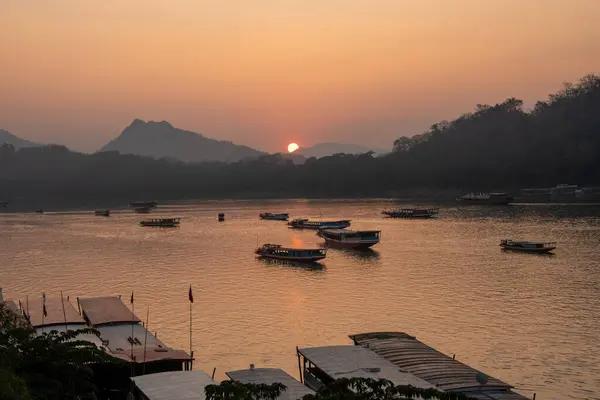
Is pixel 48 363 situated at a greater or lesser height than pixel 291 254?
greater

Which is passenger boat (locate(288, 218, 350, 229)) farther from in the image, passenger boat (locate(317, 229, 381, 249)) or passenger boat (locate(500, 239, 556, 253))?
passenger boat (locate(500, 239, 556, 253))

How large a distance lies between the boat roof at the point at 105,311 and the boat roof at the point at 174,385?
504 inches

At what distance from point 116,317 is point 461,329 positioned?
68.3 feet

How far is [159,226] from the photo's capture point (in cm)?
11888

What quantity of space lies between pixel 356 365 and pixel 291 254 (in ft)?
148

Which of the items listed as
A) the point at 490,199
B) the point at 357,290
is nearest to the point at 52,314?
the point at 357,290

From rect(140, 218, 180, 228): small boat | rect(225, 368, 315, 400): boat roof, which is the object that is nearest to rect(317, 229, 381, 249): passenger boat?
rect(140, 218, 180, 228): small boat

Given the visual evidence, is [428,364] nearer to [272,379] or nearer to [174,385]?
[272,379]

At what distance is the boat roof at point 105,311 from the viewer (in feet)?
119

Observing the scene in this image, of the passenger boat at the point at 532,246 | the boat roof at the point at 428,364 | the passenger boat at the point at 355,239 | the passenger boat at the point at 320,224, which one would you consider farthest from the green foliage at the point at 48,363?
the passenger boat at the point at 320,224

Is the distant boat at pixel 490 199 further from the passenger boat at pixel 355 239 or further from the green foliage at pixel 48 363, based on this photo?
the green foliage at pixel 48 363

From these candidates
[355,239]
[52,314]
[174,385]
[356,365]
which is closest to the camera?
[174,385]

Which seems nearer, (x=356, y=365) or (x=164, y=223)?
(x=356, y=365)

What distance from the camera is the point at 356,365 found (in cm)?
2642
